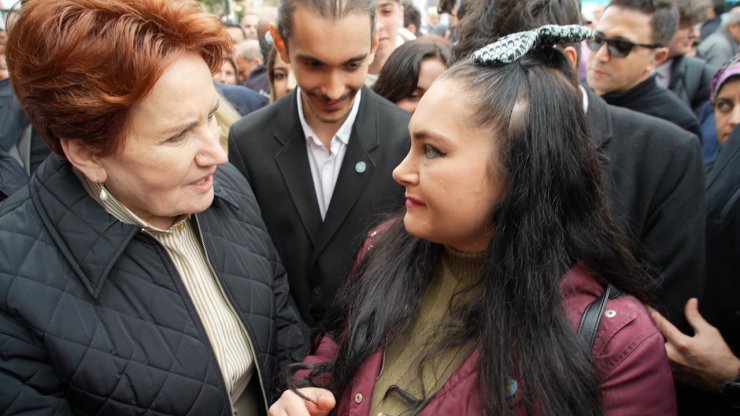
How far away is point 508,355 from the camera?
4.96 feet

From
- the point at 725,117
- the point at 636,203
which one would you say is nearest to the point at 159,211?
the point at 636,203

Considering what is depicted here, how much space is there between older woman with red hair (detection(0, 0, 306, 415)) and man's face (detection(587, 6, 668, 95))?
2.18 m

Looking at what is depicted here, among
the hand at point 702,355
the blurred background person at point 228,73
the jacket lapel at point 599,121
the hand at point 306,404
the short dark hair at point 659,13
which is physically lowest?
the blurred background person at point 228,73

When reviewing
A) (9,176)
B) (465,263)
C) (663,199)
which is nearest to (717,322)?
(663,199)

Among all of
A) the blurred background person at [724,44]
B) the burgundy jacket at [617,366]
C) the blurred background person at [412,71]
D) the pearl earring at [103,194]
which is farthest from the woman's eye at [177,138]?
the blurred background person at [724,44]

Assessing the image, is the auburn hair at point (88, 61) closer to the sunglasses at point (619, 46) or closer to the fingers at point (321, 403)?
A: the fingers at point (321, 403)

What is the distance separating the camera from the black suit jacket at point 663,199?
7.40 ft

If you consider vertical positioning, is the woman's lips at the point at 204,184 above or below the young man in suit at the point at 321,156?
above

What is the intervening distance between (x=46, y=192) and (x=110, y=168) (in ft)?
0.62

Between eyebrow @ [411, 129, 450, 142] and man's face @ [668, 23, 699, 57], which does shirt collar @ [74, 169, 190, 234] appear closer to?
eyebrow @ [411, 129, 450, 142]

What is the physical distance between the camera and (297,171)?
2.62m

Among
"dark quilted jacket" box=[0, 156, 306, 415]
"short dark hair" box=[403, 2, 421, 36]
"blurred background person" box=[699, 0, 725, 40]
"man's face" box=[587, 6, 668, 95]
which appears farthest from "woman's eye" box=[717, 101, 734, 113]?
"blurred background person" box=[699, 0, 725, 40]

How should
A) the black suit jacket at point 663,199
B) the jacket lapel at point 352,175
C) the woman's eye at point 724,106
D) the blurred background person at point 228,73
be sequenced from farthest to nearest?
the blurred background person at point 228,73
the woman's eye at point 724,106
the jacket lapel at point 352,175
the black suit jacket at point 663,199

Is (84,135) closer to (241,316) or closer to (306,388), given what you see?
(241,316)
